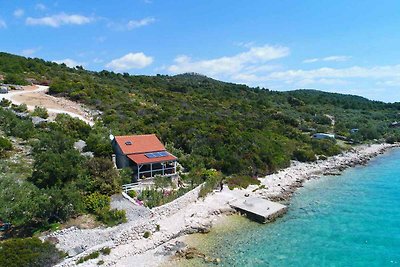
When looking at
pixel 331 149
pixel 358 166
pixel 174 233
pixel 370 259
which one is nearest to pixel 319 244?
pixel 370 259

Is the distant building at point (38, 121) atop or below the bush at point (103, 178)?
atop

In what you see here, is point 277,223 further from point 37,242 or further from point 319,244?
point 37,242

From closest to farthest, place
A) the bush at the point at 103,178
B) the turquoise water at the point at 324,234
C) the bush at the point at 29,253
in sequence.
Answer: the bush at the point at 29,253, the turquoise water at the point at 324,234, the bush at the point at 103,178

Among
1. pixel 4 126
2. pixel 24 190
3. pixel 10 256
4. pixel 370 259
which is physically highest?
pixel 4 126

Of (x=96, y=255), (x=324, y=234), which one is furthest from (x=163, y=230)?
(x=324, y=234)

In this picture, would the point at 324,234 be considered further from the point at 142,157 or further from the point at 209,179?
the point at 142,157

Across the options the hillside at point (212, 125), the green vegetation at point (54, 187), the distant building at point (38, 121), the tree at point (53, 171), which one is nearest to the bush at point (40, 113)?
the distant building at point (38, 121)

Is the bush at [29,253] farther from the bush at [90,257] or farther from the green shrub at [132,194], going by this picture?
the green shrub at [132,194]
